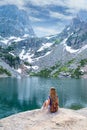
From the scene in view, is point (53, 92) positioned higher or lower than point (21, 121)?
higher

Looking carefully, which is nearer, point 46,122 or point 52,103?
point 46,122

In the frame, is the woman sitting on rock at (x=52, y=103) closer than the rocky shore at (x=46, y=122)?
No

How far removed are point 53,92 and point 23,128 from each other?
5.23m

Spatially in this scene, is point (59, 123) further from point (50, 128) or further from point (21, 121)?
point (21, 121)

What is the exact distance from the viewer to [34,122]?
25.8 m

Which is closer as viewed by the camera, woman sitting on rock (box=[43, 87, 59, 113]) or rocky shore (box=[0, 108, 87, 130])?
rocky shore (box=[0, 108, 87, 130])

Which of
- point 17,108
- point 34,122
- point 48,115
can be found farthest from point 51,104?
point 17,108

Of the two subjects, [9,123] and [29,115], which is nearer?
[9,123]

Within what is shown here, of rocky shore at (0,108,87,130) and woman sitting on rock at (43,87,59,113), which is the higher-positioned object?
woman sitting on rock at (43,87,59,113)

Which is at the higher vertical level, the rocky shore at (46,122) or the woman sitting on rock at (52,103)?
the woman sitting on rock at (52,103)

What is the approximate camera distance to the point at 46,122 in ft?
83.5

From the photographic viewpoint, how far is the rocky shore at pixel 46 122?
967 inches

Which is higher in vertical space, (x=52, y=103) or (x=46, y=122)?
(x=52, y=103)

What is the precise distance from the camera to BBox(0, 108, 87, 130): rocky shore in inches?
967
